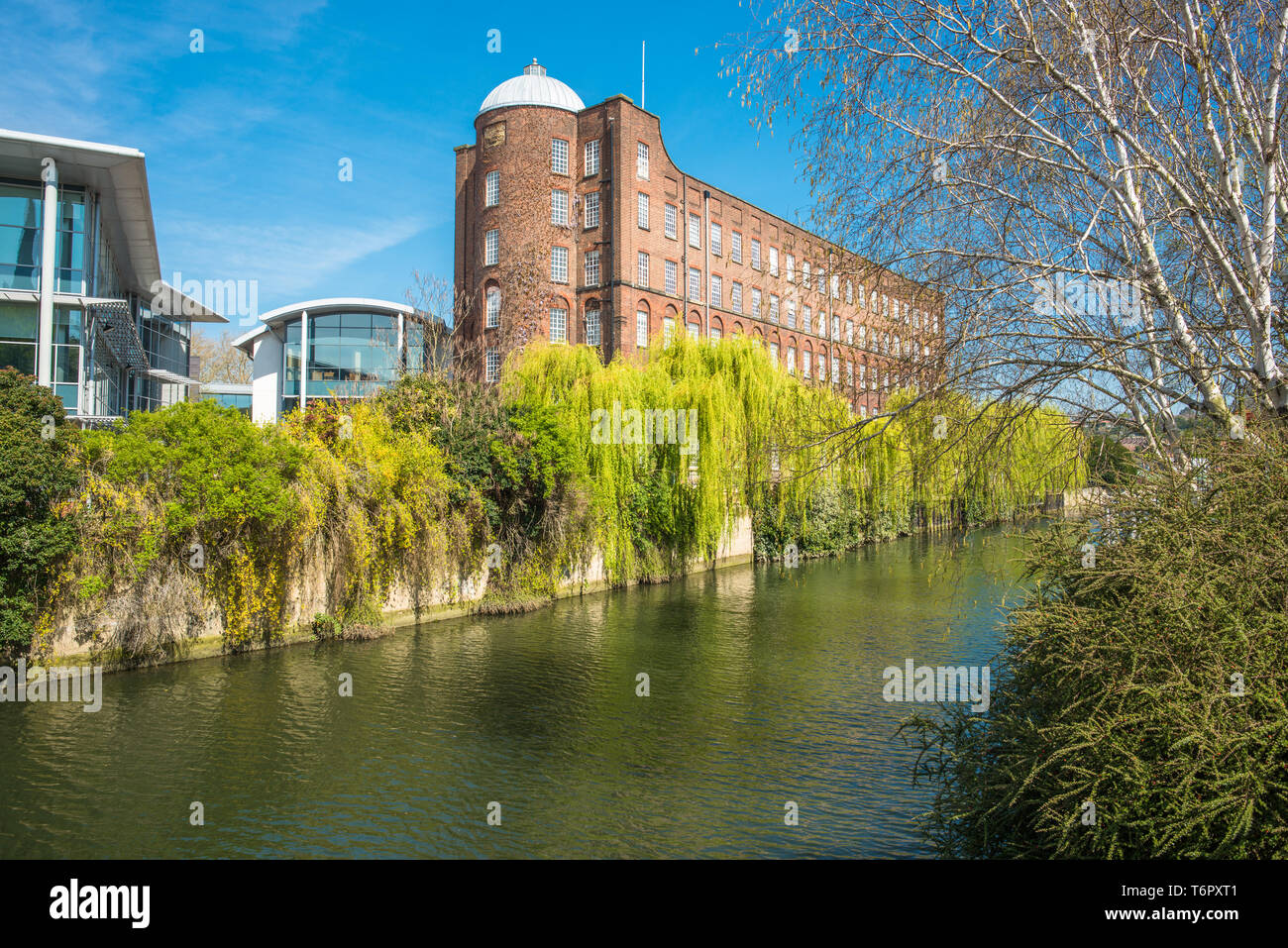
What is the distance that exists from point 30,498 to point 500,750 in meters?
8.85

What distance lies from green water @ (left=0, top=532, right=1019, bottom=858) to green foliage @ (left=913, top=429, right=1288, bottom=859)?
1.61 m

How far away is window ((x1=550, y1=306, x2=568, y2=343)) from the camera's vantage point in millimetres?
39656

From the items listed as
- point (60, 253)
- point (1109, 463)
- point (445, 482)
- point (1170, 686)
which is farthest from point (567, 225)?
point (1170, 686)

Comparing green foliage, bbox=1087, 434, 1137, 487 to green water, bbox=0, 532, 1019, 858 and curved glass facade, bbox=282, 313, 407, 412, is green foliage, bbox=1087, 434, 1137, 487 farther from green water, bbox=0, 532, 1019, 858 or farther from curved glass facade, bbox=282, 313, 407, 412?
curved glass facade, bbox=282, 313, 407, 412

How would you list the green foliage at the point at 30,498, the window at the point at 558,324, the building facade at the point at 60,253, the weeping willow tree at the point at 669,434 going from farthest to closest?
the window at the point at 558,324, the weeping willow tree at the point at 669,434, the building facade at the point at 60,253, the green foliage at the point at 30,498

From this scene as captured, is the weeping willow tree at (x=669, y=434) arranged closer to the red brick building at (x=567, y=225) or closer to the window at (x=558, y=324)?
the red brick building at (x=567, y=225)

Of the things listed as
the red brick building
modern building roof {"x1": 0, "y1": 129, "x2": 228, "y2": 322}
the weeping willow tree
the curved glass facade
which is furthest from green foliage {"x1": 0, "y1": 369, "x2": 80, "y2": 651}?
the curved glass facade

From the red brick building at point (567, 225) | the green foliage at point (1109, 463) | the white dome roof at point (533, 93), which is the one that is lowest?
the green foliage at point (1109, 463)

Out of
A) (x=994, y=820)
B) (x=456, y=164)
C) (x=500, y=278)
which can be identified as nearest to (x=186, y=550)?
(x=994, y=820)

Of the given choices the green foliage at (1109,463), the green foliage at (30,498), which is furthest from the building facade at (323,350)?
the green foliage at (1109,463)

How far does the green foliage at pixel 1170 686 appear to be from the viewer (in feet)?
15.0

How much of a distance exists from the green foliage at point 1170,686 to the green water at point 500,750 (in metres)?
1.61

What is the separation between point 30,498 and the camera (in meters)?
13.4

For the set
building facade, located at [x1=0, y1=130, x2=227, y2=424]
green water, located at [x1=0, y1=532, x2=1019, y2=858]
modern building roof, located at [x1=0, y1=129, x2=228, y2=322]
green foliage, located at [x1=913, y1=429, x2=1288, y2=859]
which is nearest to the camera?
green foliage, located at [x1=913, y1=429, x2=1288, y2=859]
